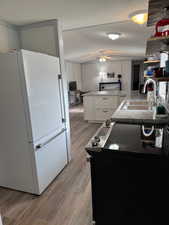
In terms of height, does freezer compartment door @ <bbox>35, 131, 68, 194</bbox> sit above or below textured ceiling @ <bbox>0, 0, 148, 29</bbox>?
below

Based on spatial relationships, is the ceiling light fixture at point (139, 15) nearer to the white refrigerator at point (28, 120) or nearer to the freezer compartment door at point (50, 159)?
the white refrigerator at point (28, 120)

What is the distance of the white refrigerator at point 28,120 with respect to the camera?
5.40 feet

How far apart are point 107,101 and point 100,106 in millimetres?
265

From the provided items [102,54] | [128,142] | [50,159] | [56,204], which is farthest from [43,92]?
[102,54]

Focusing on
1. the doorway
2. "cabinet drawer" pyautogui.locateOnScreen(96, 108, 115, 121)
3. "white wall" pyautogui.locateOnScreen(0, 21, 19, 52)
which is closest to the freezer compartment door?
"white wall" pyautogui.locateOnScreen(0, 21, 19, 52)

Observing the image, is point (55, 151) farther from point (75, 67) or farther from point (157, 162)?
point (75, 67)

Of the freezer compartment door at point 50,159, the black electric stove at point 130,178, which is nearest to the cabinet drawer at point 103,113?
the freezer compartment door at point 50,159

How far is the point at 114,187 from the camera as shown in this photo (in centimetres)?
122

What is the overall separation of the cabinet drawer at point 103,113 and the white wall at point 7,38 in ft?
9.81

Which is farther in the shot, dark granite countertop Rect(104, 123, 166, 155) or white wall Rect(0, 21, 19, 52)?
white wall Rect(0, 21, 19, 52)

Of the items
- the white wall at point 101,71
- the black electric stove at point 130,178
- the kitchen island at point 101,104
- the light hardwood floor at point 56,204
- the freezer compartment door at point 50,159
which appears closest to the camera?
the black electric stove at point 130,178

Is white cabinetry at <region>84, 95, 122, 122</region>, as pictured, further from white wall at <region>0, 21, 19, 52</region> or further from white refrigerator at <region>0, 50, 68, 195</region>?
white wall at <region>0, 21, 19, 52</region>

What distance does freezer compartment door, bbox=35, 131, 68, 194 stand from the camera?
1.87 m

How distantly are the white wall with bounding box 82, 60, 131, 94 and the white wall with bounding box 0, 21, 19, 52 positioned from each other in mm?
8110
